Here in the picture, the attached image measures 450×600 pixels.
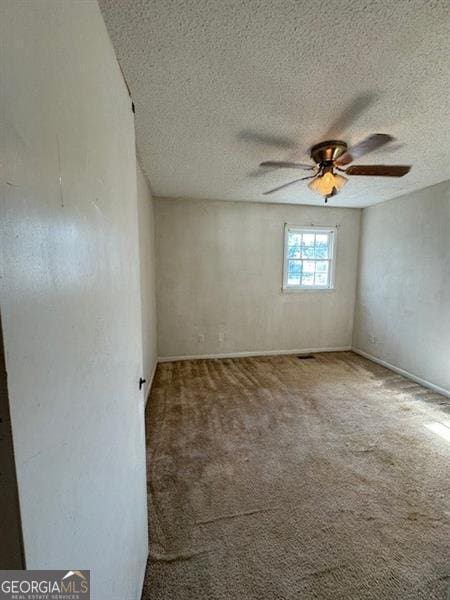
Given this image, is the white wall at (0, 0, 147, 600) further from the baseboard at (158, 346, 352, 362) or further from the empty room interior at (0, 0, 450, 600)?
the baseboard at (158, 346, 352, 362)

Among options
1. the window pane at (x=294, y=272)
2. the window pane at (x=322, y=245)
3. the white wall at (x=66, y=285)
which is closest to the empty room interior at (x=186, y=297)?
the white wall at (x=66, y=285)

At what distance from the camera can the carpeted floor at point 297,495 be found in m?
1.17

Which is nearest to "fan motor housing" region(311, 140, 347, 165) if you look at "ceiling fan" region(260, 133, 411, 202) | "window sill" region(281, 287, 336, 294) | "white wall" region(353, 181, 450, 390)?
"ceiling fan" region(260, 133, 411, 202)

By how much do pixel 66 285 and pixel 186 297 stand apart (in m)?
3.33

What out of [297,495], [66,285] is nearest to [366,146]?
[66,285]

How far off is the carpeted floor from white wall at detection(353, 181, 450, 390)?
58cm

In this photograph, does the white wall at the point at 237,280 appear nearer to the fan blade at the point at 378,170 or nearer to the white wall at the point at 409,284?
the white wall at the point at 409,284

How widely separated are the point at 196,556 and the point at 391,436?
71.3 inches

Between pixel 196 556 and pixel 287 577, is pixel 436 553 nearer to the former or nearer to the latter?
pixel 287 577

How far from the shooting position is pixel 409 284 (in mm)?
3357

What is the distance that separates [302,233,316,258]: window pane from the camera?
4164mm

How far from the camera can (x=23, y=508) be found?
0.35 metres

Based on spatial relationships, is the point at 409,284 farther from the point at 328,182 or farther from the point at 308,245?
the point at 328,182

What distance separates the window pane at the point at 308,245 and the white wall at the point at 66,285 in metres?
3.65
